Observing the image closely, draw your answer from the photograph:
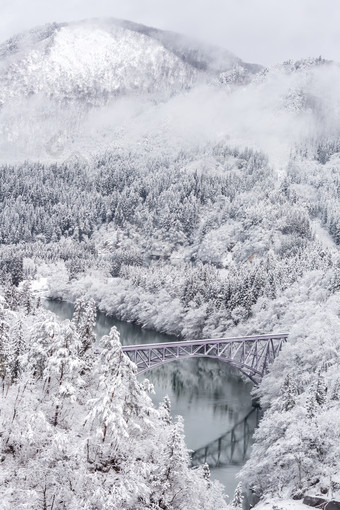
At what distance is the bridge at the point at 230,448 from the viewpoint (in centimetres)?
5675

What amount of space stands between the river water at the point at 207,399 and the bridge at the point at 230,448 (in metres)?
0.14

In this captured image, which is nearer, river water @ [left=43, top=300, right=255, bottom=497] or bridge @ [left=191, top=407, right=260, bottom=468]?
bridge @ [left=191, top=407, right=260, bottom=468]

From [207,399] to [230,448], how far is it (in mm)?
14839

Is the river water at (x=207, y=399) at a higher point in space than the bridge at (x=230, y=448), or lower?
lower

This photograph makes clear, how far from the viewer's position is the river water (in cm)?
6053

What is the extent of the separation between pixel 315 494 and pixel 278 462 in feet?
26.5

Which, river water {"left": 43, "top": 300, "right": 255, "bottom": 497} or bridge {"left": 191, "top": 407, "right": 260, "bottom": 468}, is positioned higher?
bridge {"left": 191, "top": 407, "right": 260, "bottom": 468}

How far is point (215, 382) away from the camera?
84.2 metres

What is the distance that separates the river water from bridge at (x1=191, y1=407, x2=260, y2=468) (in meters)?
0.14

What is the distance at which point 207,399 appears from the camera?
7500cm

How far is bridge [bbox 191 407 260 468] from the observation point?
5675 centimetres

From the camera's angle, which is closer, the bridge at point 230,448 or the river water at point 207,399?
the bridge at point 230,448

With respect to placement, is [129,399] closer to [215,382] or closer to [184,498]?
[184,498]

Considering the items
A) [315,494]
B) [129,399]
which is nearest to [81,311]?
[129,399]
